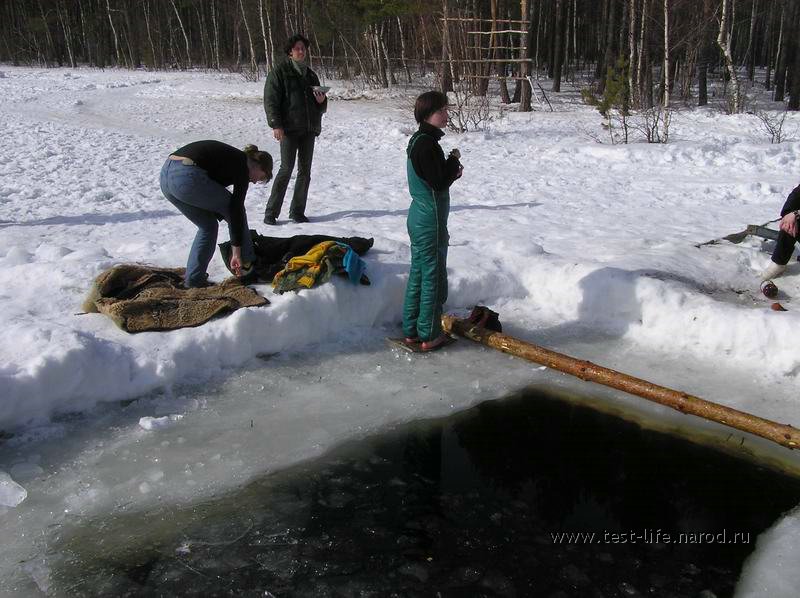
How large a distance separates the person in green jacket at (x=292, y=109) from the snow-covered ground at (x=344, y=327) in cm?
53

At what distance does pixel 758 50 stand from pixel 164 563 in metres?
48.6

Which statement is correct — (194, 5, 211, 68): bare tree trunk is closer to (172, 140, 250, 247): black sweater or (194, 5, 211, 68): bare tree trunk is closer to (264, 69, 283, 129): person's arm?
(264, 69, 283, 129): person's arm

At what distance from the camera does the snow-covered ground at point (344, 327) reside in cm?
356

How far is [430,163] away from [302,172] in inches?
121

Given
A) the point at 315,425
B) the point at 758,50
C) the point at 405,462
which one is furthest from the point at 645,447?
the point at 758,50

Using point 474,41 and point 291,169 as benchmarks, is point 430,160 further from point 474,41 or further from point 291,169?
point 474,41

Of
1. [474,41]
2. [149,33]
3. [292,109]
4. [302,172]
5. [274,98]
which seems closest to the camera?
[274,98]

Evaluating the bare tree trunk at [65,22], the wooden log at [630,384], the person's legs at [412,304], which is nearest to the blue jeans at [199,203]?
the person's legs at [412,304]

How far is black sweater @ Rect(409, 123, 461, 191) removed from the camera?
164 inches

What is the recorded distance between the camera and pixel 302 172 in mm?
6988

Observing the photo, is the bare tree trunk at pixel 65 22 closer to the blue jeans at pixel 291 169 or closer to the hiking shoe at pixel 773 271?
the blue jeans at pixel 291 169

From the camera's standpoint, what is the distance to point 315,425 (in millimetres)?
3910

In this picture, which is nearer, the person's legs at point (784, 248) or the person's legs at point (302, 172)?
the person's legs at point (784, 248)

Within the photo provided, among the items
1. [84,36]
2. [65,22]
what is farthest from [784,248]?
[84,36]
